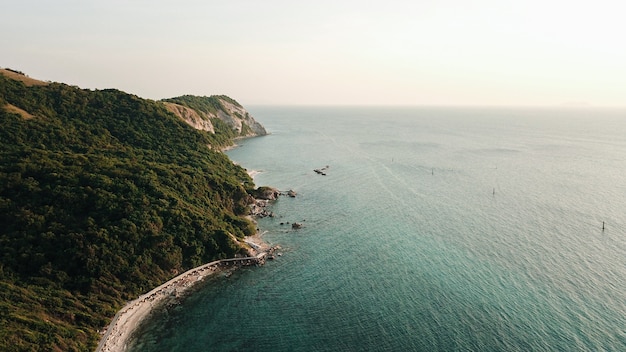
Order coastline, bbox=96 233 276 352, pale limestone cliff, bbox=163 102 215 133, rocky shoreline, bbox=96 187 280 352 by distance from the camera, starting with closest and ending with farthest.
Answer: coastline, bbox=96 233 276 352
rocky shoreline, bbox=96 187 280 352
pale limestone cliff, bbox=163 102 215 133

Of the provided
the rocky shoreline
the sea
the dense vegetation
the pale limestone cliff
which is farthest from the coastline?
the pale limestone cliff

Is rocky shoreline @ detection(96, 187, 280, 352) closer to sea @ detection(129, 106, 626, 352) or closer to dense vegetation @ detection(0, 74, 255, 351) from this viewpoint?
dense vegetation @ detection(0, 74, 255, 351)

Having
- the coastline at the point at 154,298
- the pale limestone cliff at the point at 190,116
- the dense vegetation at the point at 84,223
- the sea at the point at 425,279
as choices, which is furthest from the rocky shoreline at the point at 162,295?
the pale limestone cliff at the point at 190,116

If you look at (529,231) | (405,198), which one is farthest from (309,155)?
(529,231)

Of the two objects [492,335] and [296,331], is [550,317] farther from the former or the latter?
[296,331]

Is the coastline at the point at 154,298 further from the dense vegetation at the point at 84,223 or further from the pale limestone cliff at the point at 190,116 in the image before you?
the pale limestone cliff at the point at 190,116

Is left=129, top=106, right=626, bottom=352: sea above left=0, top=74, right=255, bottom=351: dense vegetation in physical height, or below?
below
